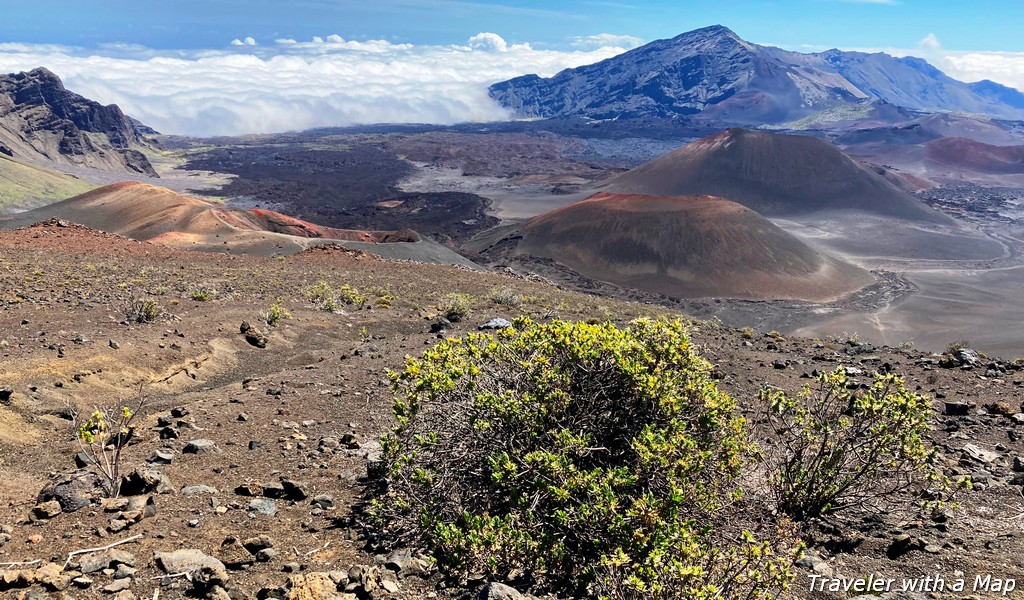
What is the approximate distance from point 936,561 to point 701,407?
1.62 metres

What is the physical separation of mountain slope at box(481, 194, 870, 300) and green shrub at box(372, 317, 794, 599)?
3240 cm

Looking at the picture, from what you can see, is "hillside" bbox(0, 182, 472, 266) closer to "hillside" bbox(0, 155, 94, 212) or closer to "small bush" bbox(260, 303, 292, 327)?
"hillside" bbox(0, 155, 94, 212)

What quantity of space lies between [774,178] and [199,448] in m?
70.6

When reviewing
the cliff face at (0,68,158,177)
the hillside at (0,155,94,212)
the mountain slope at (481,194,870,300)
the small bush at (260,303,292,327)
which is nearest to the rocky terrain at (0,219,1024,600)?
the small bush at (260,303,292,327)

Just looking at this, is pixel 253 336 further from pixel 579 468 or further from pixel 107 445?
pixel 579 468

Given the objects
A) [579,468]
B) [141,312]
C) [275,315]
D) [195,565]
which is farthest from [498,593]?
[141,312]

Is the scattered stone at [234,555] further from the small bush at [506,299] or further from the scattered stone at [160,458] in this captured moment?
the small bush at [506,299]

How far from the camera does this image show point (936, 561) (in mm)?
3617

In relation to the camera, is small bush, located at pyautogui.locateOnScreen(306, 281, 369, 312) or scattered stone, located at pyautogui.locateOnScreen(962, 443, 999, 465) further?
small bush, located at pyautogui.locateOnScreen(306, 281, 369, 312)

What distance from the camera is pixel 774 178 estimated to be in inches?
2613

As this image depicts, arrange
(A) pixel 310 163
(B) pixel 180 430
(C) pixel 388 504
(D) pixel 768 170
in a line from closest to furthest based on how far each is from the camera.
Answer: (C) pixel 388 504 < (B) pixel 180 430 < (D) pixel 768 170 < (A) pixel 310 163

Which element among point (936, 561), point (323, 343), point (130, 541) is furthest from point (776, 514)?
point (323, 343)

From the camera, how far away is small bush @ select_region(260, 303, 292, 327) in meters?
10.7

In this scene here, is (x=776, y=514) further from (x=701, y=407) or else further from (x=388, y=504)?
(x=388, y=504)
